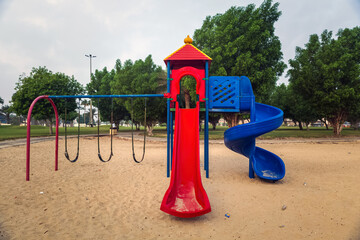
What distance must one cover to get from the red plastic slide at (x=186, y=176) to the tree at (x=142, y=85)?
49.8ft

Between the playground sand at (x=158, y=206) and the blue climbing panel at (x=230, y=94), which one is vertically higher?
the blue climbing panel at (x=230, y=94)

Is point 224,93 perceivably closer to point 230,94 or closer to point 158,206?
point 230,94

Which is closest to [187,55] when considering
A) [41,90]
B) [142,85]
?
[142,85]

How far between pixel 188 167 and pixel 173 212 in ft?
4.45

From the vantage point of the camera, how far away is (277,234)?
2971mm

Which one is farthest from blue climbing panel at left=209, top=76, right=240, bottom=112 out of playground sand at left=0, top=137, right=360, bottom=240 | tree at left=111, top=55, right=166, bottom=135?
tree at left=111, top=55, right=166, bottom=135

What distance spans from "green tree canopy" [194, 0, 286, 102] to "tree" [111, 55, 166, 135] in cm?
641

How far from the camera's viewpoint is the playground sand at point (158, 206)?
3.04 metres

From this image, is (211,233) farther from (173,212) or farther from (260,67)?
(260,67)

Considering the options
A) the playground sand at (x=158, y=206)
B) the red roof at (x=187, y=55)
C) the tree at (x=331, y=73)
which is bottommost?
the playground sand at (x=158, y=206)

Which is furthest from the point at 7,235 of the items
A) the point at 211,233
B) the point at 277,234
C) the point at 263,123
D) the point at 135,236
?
the point at 263,123

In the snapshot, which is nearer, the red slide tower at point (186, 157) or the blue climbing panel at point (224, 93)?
the red slide tower at point (186, 157)

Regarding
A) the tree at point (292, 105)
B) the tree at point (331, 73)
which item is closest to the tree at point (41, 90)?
the tree at point (331, 73)

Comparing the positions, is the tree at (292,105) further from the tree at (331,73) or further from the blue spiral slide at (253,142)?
the blue spiral slide at (253,142)
